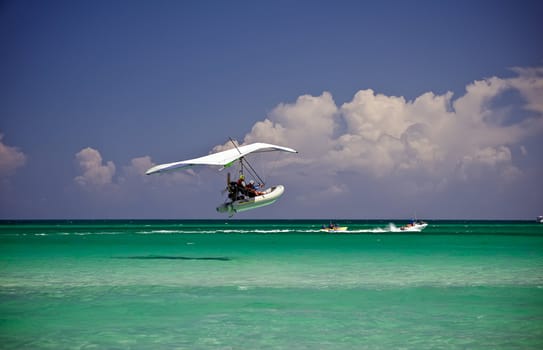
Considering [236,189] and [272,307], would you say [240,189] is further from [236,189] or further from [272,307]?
[272,307]

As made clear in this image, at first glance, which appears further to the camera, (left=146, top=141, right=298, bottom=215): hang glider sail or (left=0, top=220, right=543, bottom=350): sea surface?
(left=146, top=141, right=298, bottom=215): hang glider sail

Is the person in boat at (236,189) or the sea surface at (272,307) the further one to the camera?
the person in boat at (236,189)

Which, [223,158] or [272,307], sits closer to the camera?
[272,307]

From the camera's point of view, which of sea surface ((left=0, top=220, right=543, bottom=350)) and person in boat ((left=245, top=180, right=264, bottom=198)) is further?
person in boat ((left=245, top=180, right=264, bottom=198))

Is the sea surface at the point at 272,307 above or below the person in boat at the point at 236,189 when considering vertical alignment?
below

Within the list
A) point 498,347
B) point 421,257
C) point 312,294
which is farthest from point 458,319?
point 421,257

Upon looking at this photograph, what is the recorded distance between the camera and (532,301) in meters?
17.1

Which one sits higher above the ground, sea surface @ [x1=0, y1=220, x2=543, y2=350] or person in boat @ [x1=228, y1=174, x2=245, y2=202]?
person in boat @ [x1=228, y1=174, x2=245, y2=202]

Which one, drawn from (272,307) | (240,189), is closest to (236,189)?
(240,189)

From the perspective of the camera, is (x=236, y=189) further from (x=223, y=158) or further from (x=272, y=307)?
(x=272, y=307)

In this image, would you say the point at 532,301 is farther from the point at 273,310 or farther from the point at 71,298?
the point at 71,298

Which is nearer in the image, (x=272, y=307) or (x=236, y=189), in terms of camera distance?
(x=272, y=307)

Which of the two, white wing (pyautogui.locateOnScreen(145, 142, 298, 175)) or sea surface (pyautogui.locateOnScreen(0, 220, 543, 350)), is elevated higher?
white wing (pyautogui.locateOnScreen(145, 142, 298, 175))

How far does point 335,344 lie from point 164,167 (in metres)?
16.0
